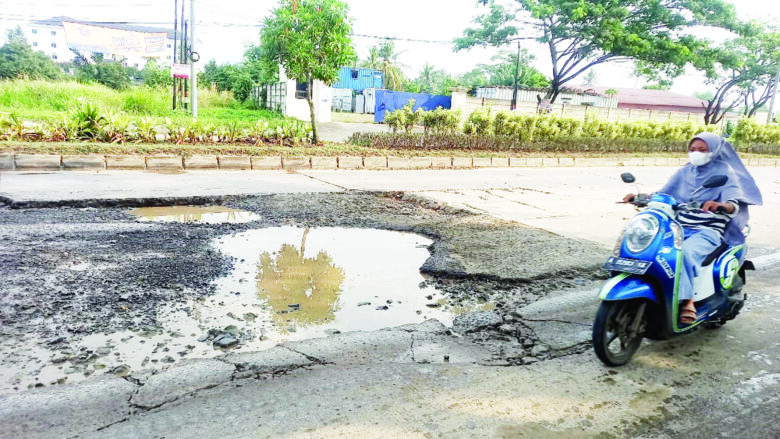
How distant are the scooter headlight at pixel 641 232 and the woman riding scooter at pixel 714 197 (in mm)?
321

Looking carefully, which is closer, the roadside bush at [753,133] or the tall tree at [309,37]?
the tall tree at [309,37]

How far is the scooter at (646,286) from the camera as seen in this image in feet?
9.55

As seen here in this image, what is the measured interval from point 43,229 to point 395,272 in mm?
3364

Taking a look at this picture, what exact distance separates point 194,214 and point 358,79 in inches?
1233

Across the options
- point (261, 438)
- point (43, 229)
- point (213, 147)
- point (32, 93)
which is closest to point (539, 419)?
point (261, 438)

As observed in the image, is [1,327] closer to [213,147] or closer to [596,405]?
[596,405]

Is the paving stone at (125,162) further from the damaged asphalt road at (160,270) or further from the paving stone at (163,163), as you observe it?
the damaged asphalt road at (160,270)

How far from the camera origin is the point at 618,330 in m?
3.02

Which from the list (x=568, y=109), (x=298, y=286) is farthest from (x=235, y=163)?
(x=568, y=109)

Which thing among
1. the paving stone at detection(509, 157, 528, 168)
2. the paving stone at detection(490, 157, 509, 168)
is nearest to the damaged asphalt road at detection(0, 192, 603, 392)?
the paving stone at detection(490, 157, 509, 168)

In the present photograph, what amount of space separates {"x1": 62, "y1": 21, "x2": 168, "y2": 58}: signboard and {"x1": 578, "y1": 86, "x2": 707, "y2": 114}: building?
4103 cm

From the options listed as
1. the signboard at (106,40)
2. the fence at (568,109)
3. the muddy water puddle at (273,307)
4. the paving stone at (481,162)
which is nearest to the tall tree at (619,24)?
the fence at (568,109)

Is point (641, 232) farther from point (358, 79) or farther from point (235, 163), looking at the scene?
point (358, 79)

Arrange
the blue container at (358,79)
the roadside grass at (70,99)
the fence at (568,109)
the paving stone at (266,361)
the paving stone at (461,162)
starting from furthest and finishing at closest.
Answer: the blue container at (358,79), the fence at (568,109), the roadside grass at (70,99), the paving stone at (461,162), the paving stone at (266,361)
